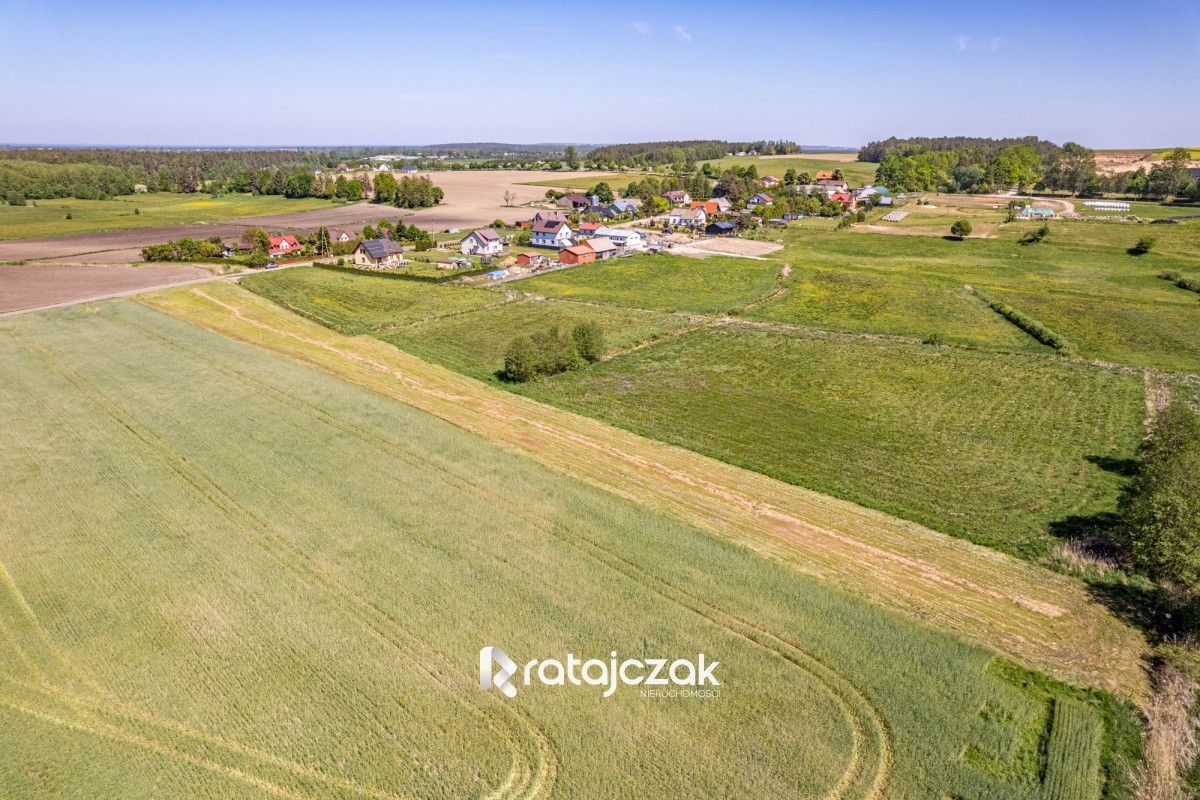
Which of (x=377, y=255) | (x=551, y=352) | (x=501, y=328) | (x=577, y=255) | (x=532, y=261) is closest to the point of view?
(x=551, y=352)

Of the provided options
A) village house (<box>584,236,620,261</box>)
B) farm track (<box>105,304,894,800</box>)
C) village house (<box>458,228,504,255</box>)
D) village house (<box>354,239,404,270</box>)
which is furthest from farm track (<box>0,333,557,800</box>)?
village house (<box>584,236,620,261</box>)

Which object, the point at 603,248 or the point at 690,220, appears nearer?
the point at 603,248

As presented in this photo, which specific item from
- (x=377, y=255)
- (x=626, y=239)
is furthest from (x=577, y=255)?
(x=377, y=255)

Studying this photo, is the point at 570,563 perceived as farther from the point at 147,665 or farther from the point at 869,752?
the point at 147,665

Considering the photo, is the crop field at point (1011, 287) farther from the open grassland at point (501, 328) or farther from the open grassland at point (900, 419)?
the open grassland at point (501, 328)

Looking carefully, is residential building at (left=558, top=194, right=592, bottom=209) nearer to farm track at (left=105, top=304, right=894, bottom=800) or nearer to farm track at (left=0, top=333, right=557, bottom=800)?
farm track at (left=105, top=304, right=894, bottom=800)

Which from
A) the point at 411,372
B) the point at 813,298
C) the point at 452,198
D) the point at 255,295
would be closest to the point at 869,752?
the point at 411,372

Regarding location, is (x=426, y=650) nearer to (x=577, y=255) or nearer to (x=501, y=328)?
(x=501, y=328)
